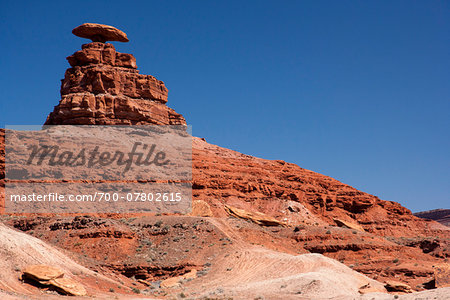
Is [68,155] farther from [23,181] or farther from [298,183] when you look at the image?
[298,183]

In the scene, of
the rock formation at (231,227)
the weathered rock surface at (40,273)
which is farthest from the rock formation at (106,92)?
the weathered rock surface at (40,273)

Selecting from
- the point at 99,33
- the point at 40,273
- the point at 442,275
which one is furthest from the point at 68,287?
the point at 99,33

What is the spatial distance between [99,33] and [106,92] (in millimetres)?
8371

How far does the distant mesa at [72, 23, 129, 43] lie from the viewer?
68.5 m

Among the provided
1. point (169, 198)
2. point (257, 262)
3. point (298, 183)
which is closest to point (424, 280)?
point (257, 262)

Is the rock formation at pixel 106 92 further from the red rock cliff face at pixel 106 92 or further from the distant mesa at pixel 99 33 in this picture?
the distant mesa at pixel 99 33

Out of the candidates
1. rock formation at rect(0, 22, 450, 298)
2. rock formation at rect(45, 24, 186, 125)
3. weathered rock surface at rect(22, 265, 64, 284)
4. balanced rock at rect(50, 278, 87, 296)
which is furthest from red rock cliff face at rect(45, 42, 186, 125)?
balanced rock at rect(50, 278, 87, 296)

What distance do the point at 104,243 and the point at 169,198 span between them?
1276cm

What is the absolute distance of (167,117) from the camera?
233 ft

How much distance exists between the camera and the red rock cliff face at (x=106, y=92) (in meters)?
63.0

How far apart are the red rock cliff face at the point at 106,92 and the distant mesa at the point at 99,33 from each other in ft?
5.22

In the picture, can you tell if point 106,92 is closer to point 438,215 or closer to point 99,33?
point 99,33

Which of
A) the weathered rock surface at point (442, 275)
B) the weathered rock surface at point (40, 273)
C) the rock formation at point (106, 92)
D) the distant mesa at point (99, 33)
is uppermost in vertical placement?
the distant mesa at point (99, 33)

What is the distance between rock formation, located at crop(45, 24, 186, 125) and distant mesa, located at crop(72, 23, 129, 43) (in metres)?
0.12
